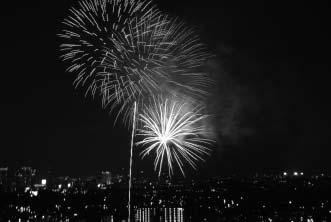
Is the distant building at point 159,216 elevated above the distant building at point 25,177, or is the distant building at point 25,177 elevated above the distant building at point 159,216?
the distant building at point 25,177

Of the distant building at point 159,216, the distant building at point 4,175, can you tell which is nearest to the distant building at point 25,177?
the distant building at point 4,175

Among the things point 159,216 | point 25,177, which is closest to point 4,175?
point 25,177

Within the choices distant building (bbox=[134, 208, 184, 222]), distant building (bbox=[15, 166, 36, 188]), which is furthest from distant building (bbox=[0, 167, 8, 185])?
distant building (bbox=[134, 208, 184, 222])

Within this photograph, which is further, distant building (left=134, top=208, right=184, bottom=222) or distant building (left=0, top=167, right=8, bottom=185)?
distant building (left=0, top=167, right=8, bottom=185)

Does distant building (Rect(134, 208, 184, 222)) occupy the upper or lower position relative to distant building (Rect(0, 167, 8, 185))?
lower

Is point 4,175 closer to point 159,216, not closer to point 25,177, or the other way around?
point 25,177

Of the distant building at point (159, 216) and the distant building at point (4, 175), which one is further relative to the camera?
the distant building at point (4, 175)

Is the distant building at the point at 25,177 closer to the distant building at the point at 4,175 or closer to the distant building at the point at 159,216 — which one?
the distant building at the point at 4,175

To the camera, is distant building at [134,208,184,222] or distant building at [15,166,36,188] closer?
distant building at [134,208,184,222]

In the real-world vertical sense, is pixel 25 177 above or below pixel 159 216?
above

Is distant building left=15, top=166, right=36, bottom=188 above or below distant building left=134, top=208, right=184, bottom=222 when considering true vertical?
above

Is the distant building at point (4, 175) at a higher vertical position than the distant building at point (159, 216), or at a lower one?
higher

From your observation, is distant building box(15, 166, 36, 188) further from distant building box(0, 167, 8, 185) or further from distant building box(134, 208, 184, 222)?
distant building box(134, 208, 184, 222)
